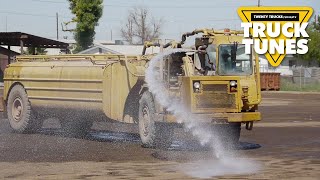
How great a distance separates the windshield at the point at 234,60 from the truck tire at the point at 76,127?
14.4 ft

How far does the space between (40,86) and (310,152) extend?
7.14m

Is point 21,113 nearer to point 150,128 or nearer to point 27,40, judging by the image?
point 150,128

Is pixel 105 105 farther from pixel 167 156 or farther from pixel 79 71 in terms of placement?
pixel 167 156

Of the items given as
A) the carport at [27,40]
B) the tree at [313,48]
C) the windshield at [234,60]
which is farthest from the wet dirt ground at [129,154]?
the tree at [313,48]

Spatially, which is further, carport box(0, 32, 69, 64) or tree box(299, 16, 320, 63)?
tree box(299, 16, 320, 63)

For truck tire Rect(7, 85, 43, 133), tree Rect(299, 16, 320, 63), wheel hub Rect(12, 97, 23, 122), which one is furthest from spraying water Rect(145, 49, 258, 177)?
tree Rect(299, 16, 320, 63)

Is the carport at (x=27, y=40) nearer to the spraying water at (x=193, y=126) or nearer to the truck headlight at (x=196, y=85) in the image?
the spraying water at (x=193, y=126)

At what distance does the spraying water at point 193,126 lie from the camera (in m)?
11.6

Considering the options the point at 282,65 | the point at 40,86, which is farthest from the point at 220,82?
the point at 282,65

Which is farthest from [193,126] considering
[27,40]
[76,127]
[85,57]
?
[27,40]

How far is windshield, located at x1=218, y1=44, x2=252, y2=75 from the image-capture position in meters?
14.7

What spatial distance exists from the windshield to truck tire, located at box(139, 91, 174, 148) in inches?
65.7

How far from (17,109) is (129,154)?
5.93m

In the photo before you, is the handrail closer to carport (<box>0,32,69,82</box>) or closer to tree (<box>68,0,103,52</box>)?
carport (<box>0,32,69,82</box>)
